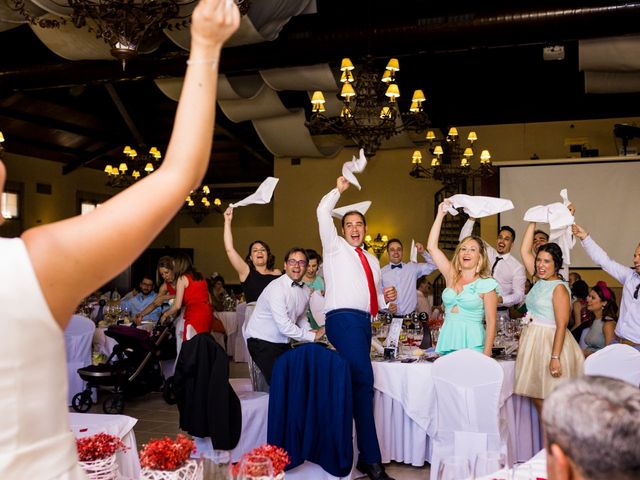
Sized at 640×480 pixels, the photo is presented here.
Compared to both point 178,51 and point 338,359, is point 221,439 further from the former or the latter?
point 178,51

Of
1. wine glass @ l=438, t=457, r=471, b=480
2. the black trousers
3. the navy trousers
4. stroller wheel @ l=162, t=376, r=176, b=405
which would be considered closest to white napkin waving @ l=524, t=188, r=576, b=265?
the navy trousers

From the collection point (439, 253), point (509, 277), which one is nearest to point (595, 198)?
point (509, 277)

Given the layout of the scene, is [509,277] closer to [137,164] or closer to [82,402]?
[82,402]

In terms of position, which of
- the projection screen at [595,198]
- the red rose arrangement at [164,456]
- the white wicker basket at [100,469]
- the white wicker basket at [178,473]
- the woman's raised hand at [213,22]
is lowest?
the white wicker basket at [100,469]

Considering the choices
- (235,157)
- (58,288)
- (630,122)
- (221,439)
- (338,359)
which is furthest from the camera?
(235,157)

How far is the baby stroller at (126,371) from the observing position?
21.2 ft

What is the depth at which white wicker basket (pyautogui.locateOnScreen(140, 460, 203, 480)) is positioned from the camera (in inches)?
64.2

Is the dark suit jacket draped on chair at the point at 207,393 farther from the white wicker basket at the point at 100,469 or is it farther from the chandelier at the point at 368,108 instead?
the chandelier at the point at 368,108

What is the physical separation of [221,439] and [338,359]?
1.06 m

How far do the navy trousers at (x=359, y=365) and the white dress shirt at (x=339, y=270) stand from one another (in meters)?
0.06

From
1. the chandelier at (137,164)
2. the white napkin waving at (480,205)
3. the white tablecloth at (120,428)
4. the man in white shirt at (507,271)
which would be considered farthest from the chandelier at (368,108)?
the chandelier at (137,164)

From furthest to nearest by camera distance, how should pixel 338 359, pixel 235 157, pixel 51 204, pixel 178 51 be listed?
pixel 235 157 < pixel 51 204 < pixel 178 51 < pixel 338 359

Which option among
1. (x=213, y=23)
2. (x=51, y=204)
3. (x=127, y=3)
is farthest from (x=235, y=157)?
(x=213, y=23)

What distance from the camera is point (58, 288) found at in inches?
29.9
